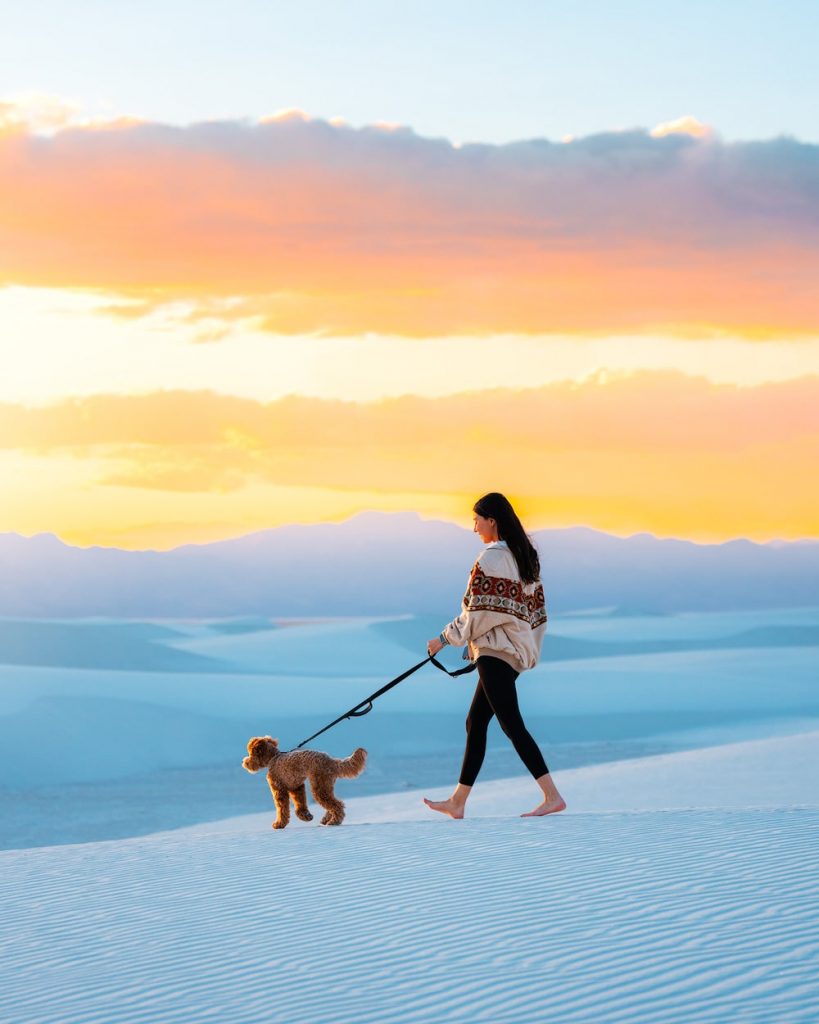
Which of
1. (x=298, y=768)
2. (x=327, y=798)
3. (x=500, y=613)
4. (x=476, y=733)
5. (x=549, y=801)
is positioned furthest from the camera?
(x=327, y=798)

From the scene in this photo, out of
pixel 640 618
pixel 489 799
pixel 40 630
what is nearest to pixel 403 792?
pixel 489 799

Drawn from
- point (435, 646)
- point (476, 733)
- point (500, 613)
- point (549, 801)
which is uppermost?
point (500, 613)

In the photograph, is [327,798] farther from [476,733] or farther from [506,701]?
[506,701]

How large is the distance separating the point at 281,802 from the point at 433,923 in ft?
9.25

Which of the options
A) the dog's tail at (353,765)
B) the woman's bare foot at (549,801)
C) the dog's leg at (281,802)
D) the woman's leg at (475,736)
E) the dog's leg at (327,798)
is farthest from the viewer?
the dog's leg at (281,802)

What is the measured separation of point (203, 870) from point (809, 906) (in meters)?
3.44

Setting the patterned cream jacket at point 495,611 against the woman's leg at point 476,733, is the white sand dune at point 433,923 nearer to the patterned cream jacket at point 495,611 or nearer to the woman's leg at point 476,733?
the woman's leg at point 476,733

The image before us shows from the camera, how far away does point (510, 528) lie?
8.47 m

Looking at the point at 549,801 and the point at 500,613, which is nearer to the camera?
the point at 500,613

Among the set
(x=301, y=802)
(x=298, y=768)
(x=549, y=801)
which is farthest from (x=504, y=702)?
(x=301, y=802)

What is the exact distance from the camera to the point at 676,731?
3008 centimetres

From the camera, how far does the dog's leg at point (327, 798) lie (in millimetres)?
9070

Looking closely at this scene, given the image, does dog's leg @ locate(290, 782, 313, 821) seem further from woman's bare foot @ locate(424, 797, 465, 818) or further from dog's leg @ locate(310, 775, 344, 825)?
woman's bare foot @ locate(424, 797, 465, 818)

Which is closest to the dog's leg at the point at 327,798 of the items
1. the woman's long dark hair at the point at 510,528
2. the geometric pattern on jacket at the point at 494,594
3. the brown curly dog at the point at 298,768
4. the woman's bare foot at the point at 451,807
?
the brown curly dog at the point at 298,768
